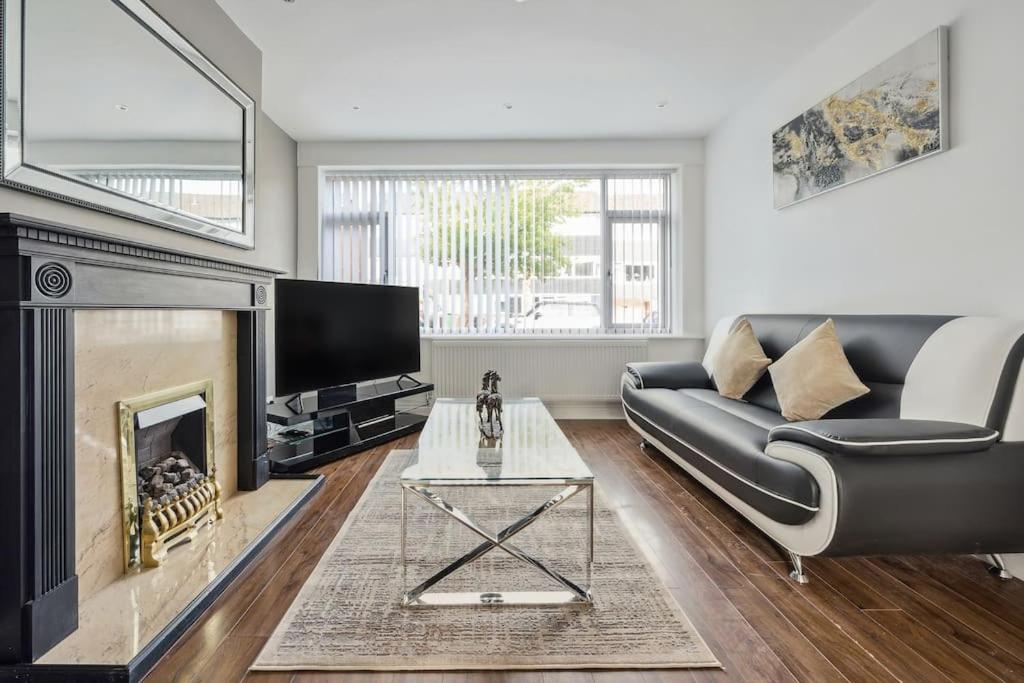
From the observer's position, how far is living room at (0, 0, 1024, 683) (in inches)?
56.9

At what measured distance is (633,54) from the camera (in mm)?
3104

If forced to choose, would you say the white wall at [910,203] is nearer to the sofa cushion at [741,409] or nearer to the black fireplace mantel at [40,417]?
the sofa cushion at [741,409]

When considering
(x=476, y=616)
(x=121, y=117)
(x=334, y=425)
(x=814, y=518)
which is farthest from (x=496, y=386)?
(x=121, y=117)

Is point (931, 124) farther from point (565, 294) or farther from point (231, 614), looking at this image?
point (231, 614)

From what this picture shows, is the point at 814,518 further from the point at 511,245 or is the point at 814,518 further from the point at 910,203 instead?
the point at 511,245

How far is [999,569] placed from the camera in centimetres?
184

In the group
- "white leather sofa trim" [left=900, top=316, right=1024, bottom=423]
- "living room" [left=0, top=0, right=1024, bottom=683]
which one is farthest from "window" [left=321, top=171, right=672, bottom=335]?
"white leather sofa trim" [left=900, top=316, right=1024, bottom=423]

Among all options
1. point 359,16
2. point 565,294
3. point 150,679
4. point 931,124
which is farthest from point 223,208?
point 931,124

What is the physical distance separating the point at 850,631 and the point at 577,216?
3.94m

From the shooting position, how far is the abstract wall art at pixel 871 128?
7.31ft

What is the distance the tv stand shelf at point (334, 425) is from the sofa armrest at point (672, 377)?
179cm

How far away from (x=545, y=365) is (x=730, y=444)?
261 centimetres

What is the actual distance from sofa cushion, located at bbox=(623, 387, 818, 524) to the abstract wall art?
144 cm

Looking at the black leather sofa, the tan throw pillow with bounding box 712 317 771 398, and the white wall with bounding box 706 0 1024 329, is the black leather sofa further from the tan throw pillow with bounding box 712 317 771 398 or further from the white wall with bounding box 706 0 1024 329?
the tan throw pillow with bounding box 712 317 771 398
